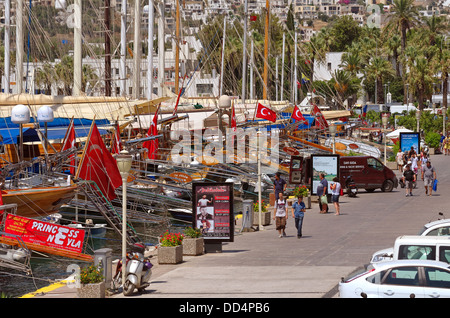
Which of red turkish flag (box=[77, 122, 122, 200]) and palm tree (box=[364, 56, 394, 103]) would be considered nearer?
red turkish flag (box=[77, 122, 122, 200])

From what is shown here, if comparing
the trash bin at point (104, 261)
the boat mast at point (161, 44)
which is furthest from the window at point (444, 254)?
the boat mast at point (161, 44)

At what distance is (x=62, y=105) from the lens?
49.0 meters

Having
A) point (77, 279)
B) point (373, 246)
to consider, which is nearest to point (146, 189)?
point (373, 246)

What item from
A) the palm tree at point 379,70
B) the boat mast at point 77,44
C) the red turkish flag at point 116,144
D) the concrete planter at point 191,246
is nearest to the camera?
the concrete planter at point 191,246

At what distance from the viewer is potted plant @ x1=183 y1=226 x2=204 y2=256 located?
27.1 m

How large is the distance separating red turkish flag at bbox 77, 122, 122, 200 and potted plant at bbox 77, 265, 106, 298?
24.5 ft

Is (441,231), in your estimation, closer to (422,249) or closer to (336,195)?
(422,249)

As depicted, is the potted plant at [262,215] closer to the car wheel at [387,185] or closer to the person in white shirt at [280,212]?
the person in white shirt at [280,212]

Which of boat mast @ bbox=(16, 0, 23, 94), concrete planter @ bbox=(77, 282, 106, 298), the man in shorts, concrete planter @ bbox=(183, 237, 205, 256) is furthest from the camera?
boat mast @ bbox=(16, 0, 23, 94)

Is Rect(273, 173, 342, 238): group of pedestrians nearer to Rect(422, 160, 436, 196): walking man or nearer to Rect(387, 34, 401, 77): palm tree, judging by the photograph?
Rect(422, 160, 436, 196): walking man

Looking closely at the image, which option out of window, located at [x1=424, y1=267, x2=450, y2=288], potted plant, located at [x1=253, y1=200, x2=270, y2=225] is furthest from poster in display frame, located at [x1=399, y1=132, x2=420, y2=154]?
window, located at [x1=424, y1=267, x2=450, y2=288]

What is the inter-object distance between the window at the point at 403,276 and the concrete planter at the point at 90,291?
679 centimetres

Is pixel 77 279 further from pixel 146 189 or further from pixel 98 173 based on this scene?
pixel 146 189

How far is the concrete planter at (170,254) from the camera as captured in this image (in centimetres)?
2545
